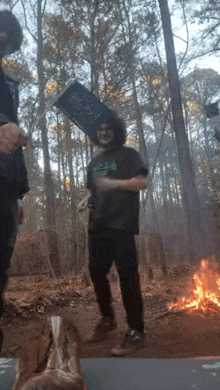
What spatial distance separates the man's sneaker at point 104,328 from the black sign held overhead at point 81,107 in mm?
880

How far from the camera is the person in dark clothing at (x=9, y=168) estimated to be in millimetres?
1050

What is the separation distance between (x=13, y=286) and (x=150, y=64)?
3378 mm

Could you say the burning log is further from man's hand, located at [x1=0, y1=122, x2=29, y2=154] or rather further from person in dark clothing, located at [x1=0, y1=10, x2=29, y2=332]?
man's hand, located at [x1=0, y1=122, x2=29, y2=154]

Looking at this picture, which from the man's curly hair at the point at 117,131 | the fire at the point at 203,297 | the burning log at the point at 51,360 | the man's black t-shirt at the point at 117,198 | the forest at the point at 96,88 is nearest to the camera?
the burning log at the point at 51,360

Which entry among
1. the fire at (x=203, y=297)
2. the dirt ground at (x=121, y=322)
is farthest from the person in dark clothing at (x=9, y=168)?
the fire at (x=203, y=297)

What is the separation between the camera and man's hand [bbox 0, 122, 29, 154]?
1038 mm

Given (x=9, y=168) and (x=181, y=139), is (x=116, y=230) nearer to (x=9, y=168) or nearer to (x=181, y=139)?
(x=9, y=168)

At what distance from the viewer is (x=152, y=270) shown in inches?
143

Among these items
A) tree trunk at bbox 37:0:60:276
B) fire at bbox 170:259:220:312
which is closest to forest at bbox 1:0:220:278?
tree trunk at bbox 37:0:60:276

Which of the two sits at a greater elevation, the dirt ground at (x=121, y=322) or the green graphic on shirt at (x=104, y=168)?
the green graphic on shirt at (x=104, y=168)

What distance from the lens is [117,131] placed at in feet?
5.51

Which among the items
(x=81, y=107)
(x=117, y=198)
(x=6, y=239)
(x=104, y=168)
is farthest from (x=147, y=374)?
(x=81, y=107)

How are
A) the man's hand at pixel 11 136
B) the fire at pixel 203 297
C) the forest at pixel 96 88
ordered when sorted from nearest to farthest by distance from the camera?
the man's hand at pixel 11 136 < the fire at pixel 203 297 < the forest at pixel 96 88

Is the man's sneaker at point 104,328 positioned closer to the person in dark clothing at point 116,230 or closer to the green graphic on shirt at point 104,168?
the person in dark clothing at point 116,230
